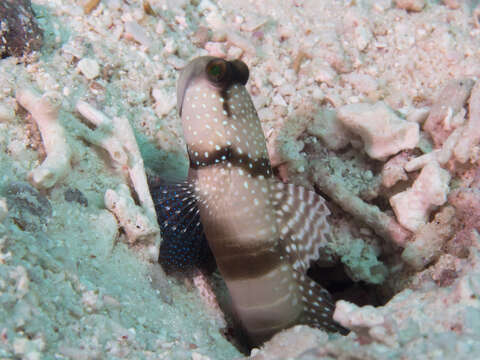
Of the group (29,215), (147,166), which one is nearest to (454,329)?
(29,215)

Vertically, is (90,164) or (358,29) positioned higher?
(358,29)

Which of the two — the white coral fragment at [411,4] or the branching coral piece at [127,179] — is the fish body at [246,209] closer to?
the branching coral piece at [127,179]

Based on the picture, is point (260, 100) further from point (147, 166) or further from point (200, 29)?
point (147, 166)

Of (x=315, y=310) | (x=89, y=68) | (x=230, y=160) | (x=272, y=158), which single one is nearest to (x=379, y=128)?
(x=272, y=158)

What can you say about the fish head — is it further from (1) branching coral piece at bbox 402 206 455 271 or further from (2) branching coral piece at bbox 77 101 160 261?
(1) branching coral piece at bbox 402 206 455 271

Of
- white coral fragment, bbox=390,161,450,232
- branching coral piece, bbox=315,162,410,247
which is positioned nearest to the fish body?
branching coral piece, bbox=315,162,410,247

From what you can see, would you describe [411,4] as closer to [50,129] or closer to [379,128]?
[379,128]

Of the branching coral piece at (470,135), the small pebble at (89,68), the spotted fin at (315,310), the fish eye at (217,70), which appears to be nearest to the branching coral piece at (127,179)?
the small pebble at (89,68)
